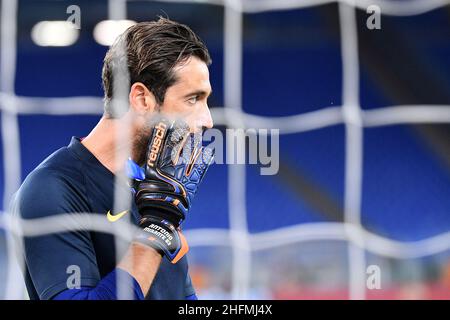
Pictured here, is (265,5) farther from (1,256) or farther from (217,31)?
(1,256)

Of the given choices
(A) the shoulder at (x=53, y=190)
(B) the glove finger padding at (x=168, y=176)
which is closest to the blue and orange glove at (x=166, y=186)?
(B) the glove finger padding at (x=168, y=176)

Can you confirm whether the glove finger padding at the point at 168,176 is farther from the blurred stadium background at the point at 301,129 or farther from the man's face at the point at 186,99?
the blurred stadium background at the point at 301,129

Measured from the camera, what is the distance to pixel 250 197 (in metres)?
1.69

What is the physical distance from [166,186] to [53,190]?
197mm

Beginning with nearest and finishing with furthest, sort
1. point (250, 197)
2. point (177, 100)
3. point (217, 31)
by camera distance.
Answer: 1. point (177, 100)
2. point (217, 31)
3. point (250, 197)

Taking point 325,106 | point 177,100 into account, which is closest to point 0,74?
point 177,100

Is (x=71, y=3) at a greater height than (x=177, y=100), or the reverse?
(x=71, y=3)

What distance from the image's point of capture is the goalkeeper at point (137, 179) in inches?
52.3

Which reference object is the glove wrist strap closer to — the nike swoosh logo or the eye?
the nike swoosh logo

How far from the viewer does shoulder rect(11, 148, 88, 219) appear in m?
1.34

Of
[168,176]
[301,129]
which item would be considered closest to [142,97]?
[168,176]

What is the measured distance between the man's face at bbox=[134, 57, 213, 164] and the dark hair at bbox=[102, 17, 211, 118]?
0.04ft

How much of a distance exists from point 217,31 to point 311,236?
1.70 feet
